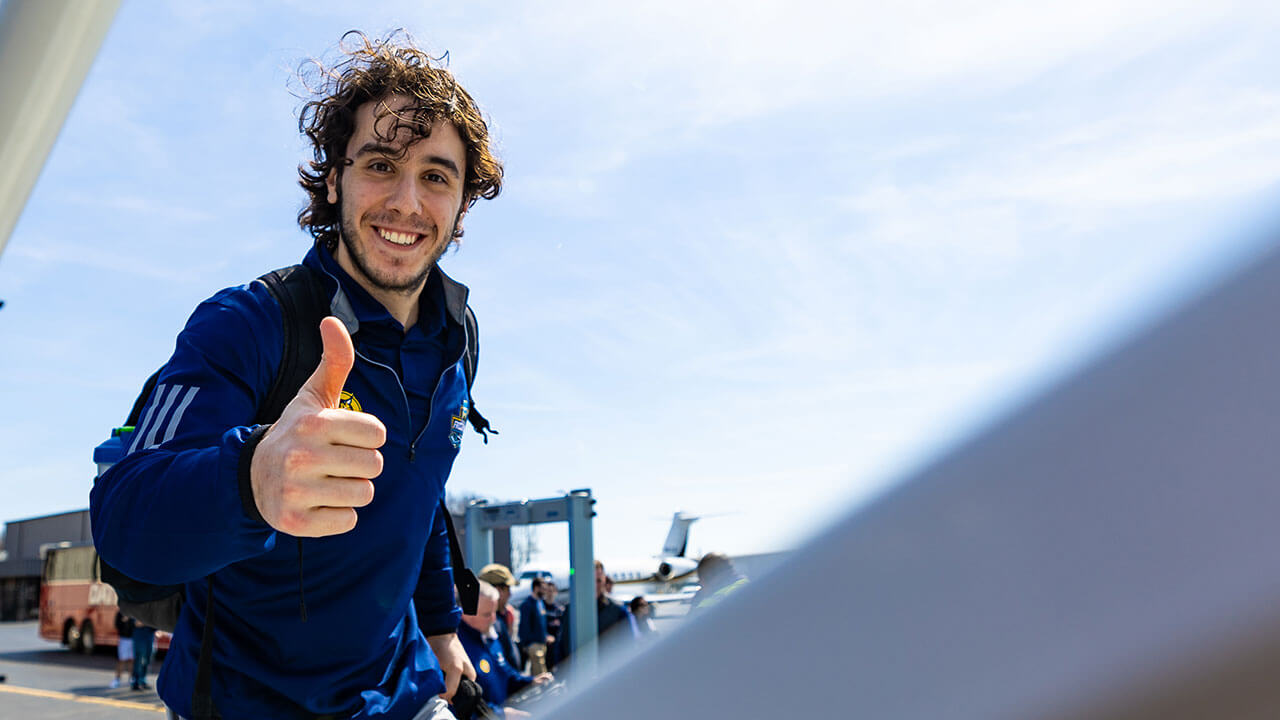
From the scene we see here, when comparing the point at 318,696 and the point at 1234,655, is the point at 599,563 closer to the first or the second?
the point at 318,696

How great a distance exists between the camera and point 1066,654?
0.27 metres

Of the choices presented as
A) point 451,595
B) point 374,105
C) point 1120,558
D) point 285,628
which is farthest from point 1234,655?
point 451,595

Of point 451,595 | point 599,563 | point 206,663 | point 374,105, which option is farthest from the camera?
point 599,563

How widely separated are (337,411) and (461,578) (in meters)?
1.29

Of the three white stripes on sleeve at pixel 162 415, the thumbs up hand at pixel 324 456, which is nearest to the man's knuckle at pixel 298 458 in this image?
the thumbs up hand at pixel 324 456

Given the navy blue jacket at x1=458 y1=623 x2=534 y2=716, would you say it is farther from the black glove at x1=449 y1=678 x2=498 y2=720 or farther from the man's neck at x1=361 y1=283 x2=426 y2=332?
the man's neck at x1=361 y1=283 x2=426 y2=332

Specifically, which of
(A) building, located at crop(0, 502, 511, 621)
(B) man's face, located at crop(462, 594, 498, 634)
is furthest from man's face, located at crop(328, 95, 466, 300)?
(A) building, located at crop(0, 502, 511, 621)

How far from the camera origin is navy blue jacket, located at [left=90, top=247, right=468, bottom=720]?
104cm

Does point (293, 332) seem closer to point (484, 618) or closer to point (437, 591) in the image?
point (437, 591)

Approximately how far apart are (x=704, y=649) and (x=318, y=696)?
137cm

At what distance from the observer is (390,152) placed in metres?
1.63

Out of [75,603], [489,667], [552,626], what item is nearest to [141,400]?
[489,667]

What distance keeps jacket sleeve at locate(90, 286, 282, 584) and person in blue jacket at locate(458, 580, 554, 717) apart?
3973 millimetres

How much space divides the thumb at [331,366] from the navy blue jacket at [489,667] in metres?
4.56
